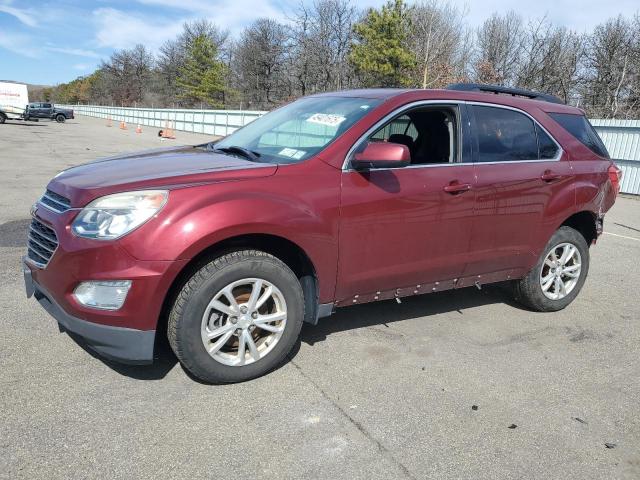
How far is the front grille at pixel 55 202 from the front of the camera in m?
3.07

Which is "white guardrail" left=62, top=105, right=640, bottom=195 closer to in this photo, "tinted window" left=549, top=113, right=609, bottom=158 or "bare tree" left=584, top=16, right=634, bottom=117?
"tinted window" left=549, top=113, right=609, bottom=158

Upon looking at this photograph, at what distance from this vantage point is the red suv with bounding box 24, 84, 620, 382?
292 cm

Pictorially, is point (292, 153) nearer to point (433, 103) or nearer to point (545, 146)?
point (433, 103)

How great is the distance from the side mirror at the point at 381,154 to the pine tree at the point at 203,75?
62.3 metres

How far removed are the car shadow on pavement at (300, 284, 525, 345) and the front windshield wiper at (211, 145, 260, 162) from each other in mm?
1414

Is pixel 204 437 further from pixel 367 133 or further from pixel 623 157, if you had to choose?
pixel 623 157

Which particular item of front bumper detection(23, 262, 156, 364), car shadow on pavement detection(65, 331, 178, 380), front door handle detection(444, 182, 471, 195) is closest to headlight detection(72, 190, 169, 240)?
front bumper detection(23, 262, 156, 364)

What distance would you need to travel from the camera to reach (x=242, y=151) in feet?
12.7

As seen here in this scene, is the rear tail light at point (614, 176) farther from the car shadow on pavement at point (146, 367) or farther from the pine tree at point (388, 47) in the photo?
the pine tree at point (388, 47)

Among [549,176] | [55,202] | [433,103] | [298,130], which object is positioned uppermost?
[433,103]

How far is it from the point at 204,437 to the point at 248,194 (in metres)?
1.35

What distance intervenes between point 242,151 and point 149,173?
2.83 ft

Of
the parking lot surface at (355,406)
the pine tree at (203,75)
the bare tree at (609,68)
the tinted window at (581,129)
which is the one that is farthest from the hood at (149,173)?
the pine tree at (203,75)

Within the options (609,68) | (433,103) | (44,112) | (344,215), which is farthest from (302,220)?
(44,112)
